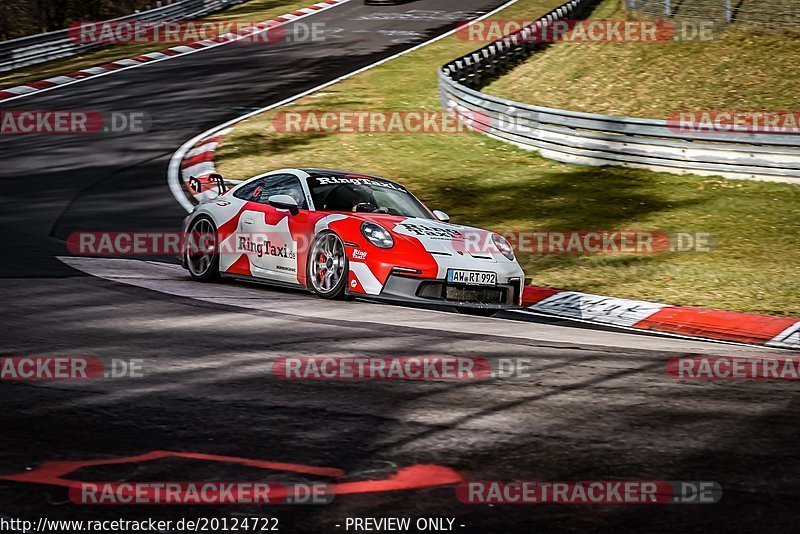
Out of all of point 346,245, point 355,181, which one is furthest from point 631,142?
point 346,245

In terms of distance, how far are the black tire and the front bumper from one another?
232 cm

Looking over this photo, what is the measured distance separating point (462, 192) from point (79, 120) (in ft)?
32.8

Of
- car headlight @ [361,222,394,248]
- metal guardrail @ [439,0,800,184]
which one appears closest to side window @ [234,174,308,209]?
car headlight @ [361,222,394,248]

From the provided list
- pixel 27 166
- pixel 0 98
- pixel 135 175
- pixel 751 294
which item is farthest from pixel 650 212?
pixel 0 98

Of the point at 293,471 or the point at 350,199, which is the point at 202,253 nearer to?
the point at 350,199

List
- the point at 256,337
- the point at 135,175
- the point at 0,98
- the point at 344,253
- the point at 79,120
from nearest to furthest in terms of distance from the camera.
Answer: the point at 256,337
the point at 344,253
the point at 135,175
the point at 79,120
the point at 0,98

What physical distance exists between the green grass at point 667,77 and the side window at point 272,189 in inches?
484

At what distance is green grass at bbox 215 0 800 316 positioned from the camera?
A: 1195cm

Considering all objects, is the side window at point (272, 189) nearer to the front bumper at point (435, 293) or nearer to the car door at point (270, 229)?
the car door at point (270, 229)

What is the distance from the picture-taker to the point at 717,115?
21281 mm

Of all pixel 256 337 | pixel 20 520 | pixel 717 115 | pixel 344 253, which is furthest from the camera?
pixel 717 115

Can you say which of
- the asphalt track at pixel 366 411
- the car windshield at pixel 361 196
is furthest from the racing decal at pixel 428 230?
the asphalt track at pixel 366 411

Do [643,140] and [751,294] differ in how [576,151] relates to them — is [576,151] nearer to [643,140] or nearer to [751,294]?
[643,140]

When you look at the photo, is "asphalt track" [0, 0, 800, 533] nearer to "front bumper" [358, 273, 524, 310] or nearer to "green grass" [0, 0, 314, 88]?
"front bumper" [358, 273, 524, 310]
